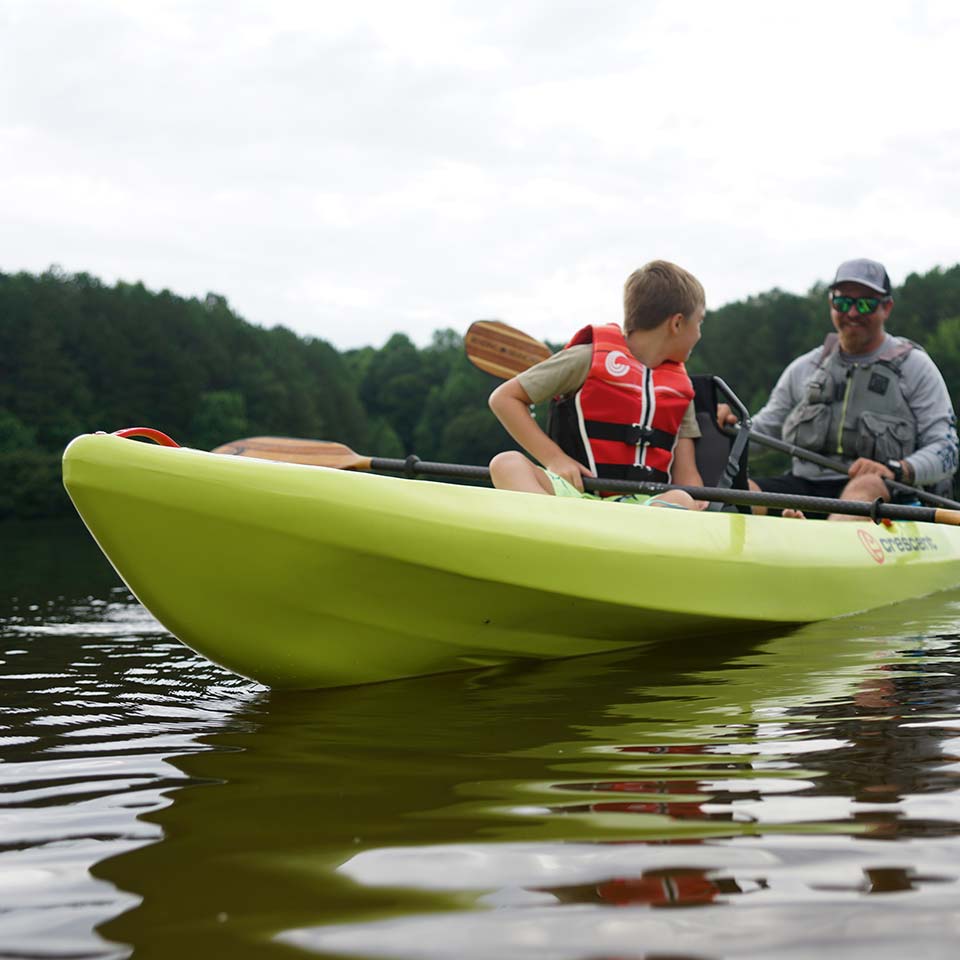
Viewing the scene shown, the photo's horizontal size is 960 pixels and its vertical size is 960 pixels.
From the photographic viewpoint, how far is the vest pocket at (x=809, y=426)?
6077 mm

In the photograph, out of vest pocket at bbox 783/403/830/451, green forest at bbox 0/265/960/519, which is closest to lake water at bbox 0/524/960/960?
vest pocket at bbox 783/403/830/451

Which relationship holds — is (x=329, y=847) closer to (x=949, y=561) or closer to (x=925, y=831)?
(x=925, y=831)

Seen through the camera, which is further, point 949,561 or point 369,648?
point 949,561

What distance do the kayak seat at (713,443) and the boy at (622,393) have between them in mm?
491

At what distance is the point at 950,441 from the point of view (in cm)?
591

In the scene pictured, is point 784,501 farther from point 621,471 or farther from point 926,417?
point 926,417

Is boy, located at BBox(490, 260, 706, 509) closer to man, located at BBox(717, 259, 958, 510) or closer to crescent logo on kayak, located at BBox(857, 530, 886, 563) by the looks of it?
crescent logo on kayak, located at BBox(857, 530, 886, 563)

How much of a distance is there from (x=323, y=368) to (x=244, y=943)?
2298 inches

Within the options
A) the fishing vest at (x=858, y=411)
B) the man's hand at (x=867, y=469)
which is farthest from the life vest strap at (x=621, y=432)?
the fishing vest at (x=858, y=411)

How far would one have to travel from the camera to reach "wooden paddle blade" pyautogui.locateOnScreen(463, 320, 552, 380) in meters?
5.30

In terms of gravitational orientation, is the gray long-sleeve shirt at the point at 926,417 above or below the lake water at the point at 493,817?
above

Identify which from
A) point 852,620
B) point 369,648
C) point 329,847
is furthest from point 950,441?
point 329,847

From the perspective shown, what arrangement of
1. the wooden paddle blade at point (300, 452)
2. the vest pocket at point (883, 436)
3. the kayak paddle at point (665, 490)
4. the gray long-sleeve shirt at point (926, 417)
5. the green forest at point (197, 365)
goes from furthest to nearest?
the green forest at point (197, 365), the vest pocket at point (883, 436), the gray long-sleeve shirt at point (926, 417), the wooden paddle blade at point (300, 452), the kayak paddle at point (665, 490)

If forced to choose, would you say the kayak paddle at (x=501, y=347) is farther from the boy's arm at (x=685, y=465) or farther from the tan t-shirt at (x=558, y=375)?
the tan t-shirt at (x=558, y=375)
